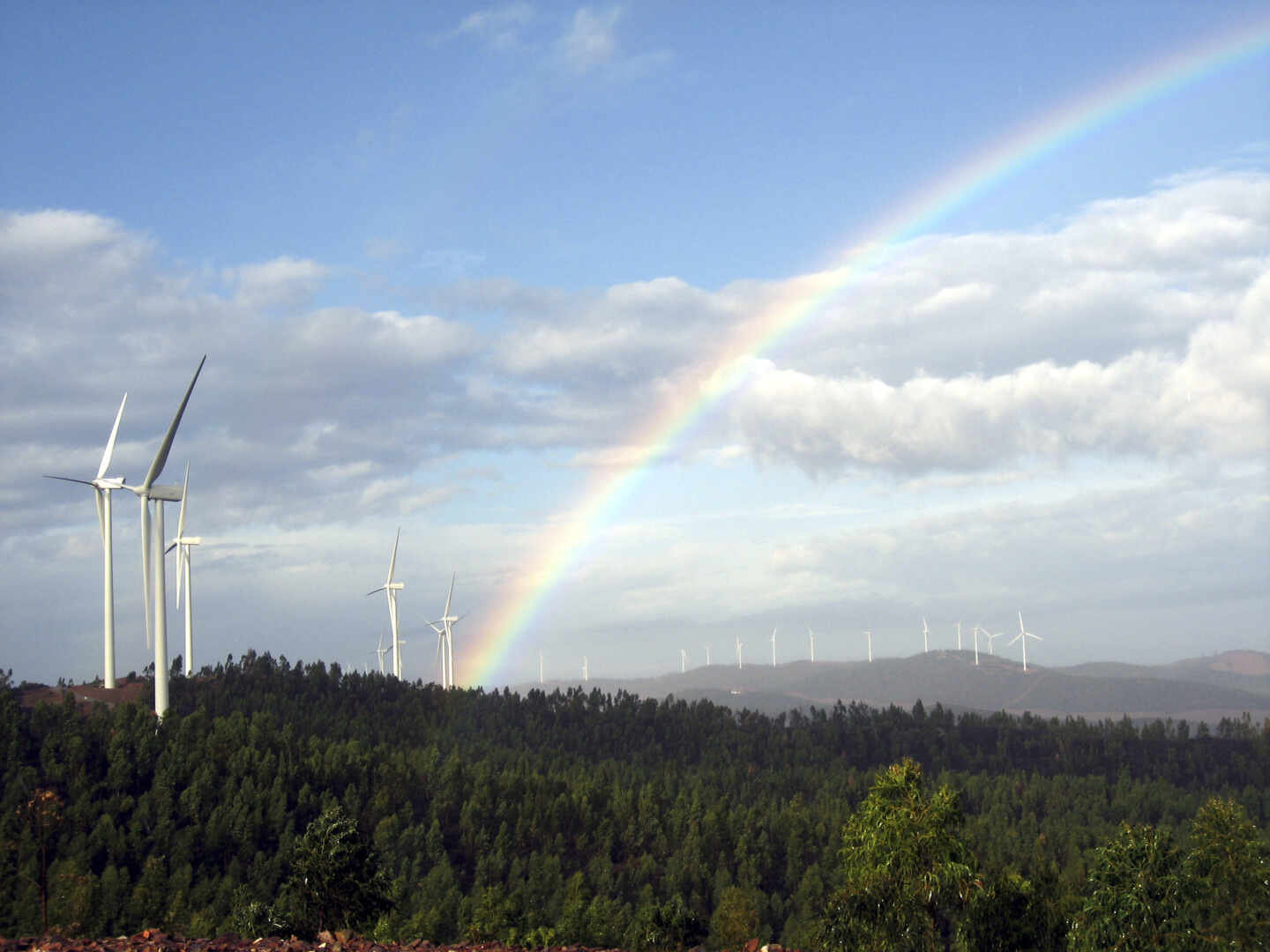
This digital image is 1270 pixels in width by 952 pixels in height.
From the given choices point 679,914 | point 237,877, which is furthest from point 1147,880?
point 237,877

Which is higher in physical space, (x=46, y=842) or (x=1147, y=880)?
(x=1147, y=880)

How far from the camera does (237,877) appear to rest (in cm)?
Result: 17712

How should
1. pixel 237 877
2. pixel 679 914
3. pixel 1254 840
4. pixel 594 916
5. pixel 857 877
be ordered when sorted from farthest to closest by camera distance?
pixel 237 877
pixel 594 916
pixel 679 914
pixel 1254 840
pixel 857 877

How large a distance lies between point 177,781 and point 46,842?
32.9 m

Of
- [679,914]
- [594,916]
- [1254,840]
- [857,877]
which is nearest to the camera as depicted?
[857,877]

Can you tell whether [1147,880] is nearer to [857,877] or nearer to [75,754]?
[857,877]

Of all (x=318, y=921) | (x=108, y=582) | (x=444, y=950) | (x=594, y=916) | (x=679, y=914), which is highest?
(x=108, y=582)

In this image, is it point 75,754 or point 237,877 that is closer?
point 237,877

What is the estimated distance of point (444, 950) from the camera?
41.4m

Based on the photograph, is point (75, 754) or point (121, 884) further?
point (75, 754)

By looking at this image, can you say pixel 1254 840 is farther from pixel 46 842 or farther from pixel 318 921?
pixel 46 842

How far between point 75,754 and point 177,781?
1570 cm

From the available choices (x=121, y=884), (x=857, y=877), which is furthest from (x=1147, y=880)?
(x=121, y=884)

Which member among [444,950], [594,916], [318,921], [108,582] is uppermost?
[108,582]
